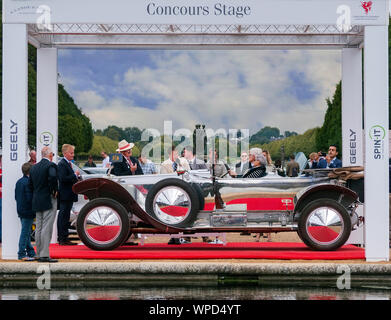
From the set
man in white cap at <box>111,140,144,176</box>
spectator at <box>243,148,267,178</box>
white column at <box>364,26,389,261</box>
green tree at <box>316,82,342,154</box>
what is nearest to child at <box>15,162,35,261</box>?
man in white cap at <box>111,140,144,176</box>

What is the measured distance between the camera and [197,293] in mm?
8195

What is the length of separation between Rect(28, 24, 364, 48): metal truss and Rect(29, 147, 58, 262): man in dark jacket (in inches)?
91.6

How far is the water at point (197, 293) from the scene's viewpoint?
787cm

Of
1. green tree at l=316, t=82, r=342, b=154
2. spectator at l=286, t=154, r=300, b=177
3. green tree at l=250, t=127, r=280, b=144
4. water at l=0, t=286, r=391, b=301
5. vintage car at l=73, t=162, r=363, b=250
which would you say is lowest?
water at l=0, t=286, r=391, b=301

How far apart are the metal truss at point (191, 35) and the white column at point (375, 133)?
1.20m

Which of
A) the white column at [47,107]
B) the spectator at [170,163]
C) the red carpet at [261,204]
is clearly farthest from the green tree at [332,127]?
the red carpet at [261,204]

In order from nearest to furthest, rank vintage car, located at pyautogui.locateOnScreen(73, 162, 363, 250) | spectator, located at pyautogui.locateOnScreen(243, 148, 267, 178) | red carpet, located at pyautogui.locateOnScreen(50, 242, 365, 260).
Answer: red carpet, located at pyautogui.locateOnScreen(50, 242, 365, 260) < vintage car, located at pyautogui.locateOnScreen(73, 162, 363, 250) < spectator, located at pyautogui.locateOnScreen(243, 148, 267, 178)

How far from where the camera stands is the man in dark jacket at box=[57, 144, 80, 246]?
11.4 metres

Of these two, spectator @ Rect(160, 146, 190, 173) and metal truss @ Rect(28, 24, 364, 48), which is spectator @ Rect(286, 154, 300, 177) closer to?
spectator @ Rect(160, 146, 190, 173)

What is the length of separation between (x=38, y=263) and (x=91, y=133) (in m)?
14.6

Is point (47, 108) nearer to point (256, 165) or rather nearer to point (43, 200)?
point (43, 200)
